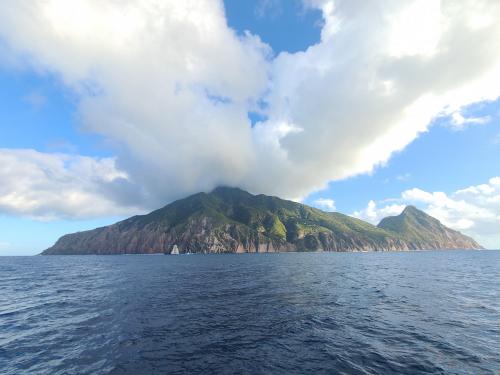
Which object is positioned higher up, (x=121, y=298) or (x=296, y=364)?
(x=121, y=298)

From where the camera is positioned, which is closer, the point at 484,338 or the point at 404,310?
the point at 484,338

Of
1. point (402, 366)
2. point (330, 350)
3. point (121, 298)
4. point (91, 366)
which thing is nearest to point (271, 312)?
point (330, 350)

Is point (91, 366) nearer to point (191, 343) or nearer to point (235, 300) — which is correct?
point (191, 343)

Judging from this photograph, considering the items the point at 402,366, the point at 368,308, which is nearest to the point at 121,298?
the point at 368,308

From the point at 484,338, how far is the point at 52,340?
41.4 metres

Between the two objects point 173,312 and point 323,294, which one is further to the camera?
point 323,294

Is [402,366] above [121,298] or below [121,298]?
below

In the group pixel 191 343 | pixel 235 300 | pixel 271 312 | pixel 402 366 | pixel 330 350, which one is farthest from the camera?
pixel 235 300

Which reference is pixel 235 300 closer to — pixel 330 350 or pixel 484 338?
pixel 330 350

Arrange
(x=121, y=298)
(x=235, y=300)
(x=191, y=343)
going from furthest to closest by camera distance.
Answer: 1. (x=121, y=298)
2. (x=235, y=300)
3. (x=191, y=343)

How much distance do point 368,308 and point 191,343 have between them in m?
25.1

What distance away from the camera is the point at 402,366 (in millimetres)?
18766

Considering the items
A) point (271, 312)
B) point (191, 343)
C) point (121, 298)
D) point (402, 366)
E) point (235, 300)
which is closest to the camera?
point (402, 366)

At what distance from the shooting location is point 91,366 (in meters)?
19.1
